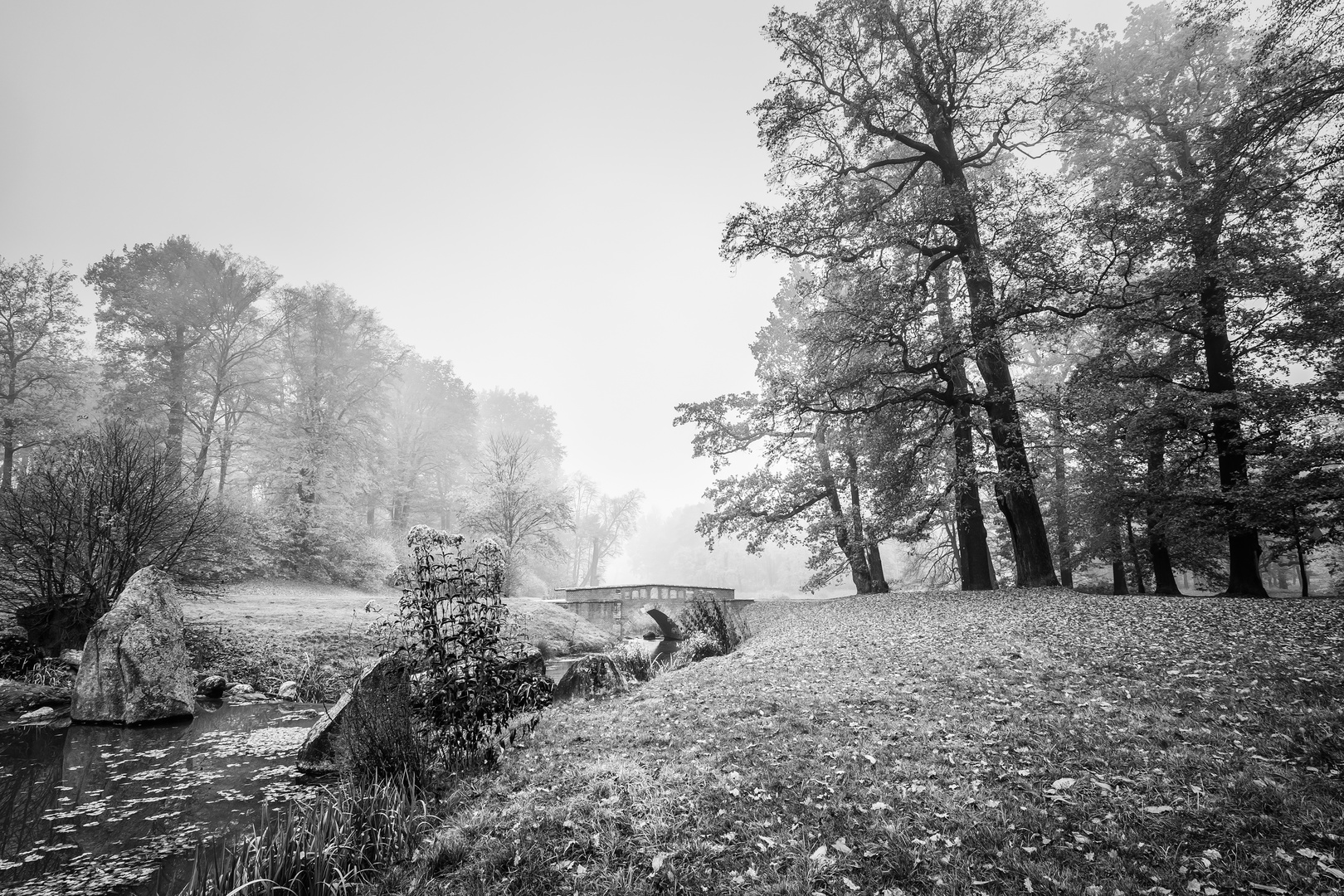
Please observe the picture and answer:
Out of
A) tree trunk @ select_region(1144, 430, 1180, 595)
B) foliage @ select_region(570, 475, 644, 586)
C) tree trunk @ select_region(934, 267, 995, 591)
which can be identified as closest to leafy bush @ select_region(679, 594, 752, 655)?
tree trunk @ select_region(934, 267, 995, 591)

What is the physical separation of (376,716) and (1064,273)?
14.5m

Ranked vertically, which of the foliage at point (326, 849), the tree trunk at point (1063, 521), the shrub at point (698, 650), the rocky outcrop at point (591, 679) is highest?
the tree trunk at point (1063, 521)

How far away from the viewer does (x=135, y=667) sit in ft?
26.8

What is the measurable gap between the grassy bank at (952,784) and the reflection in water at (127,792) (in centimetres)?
238

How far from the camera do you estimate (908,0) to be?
12977mm

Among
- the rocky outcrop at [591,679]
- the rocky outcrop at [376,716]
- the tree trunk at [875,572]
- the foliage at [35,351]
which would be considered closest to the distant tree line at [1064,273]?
the tree trunk at [875,572]

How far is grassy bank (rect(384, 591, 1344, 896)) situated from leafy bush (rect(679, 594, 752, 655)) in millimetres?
6116

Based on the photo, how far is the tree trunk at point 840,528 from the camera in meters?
19.1

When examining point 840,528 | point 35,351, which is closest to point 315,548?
point 35,351

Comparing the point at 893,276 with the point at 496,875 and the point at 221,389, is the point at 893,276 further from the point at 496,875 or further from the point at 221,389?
the point at 221,389

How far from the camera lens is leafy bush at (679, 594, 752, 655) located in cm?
1327

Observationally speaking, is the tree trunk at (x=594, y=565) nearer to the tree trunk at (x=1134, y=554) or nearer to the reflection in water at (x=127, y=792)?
the tree trunk at (x=1134, y=554)

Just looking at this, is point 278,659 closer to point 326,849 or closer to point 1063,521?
point 326,849

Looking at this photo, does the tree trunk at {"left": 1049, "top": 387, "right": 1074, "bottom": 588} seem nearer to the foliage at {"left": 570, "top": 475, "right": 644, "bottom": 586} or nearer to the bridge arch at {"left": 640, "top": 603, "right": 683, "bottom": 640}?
the bridge arch at {"left": 640, "top": 603, "right": 683, "bottom": 640}
